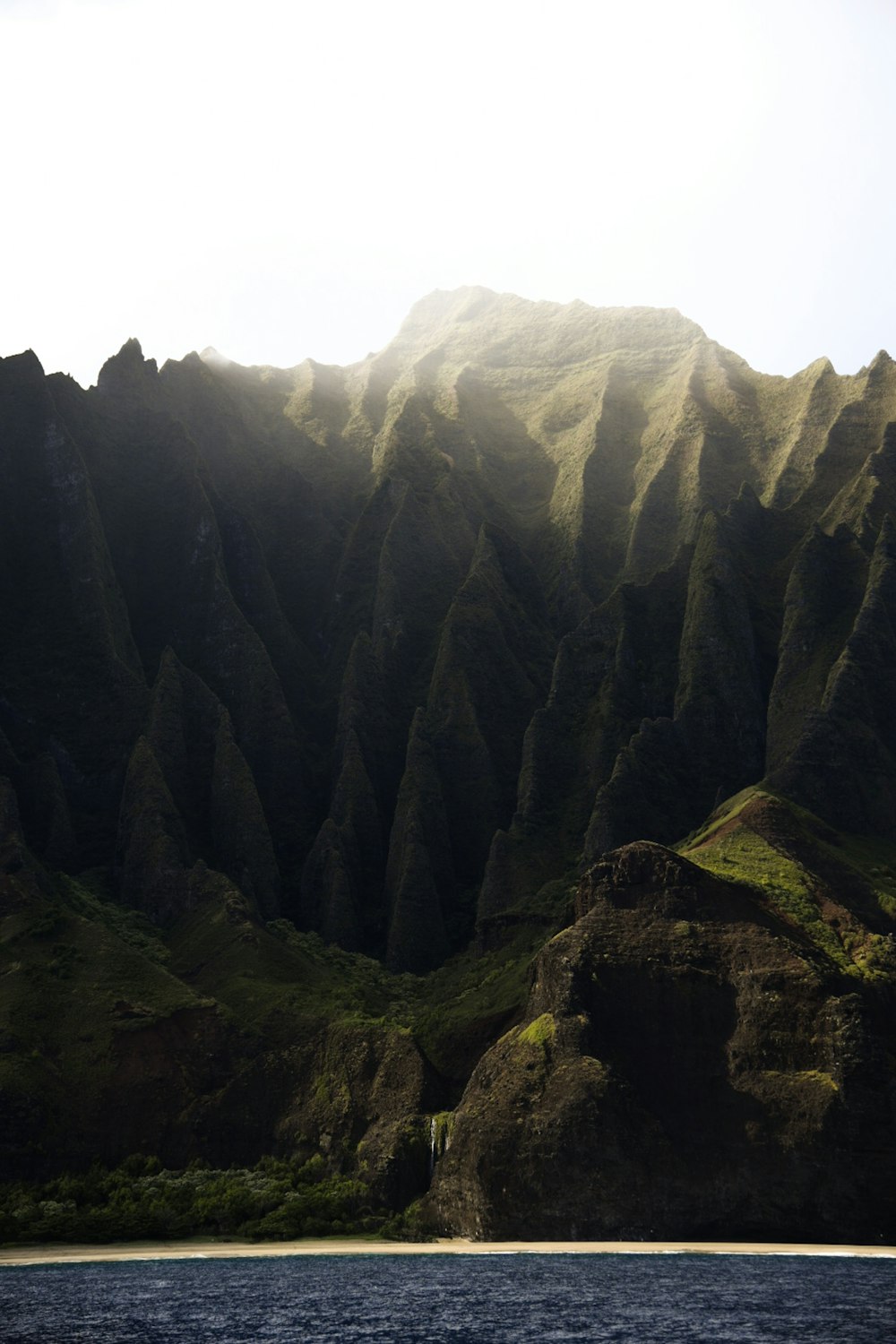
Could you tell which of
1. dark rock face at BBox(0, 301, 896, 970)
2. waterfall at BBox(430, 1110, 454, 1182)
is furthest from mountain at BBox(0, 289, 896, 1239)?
dark rock face at BBox(0, 301, 896, 970)

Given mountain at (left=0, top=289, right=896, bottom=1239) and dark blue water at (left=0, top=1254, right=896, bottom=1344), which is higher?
mountain at (left=0, top=289, right=896, bottom=1239)

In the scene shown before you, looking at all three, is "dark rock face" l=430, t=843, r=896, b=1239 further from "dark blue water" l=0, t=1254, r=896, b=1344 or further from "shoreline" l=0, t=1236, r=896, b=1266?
"dark blue water" l=0, t=1254, r=896, b=1344

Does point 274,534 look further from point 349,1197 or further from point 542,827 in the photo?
point 349,1197

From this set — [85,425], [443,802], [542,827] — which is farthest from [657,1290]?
[85,425]

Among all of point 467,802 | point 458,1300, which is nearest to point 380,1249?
point 458,1300

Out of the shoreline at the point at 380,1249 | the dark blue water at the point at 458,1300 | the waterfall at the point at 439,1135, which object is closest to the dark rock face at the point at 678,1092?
the shoreline at the point at 380,1249

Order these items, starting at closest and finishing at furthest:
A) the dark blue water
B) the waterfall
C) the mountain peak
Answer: the dark blue water, the waterfall, the mountain peak
